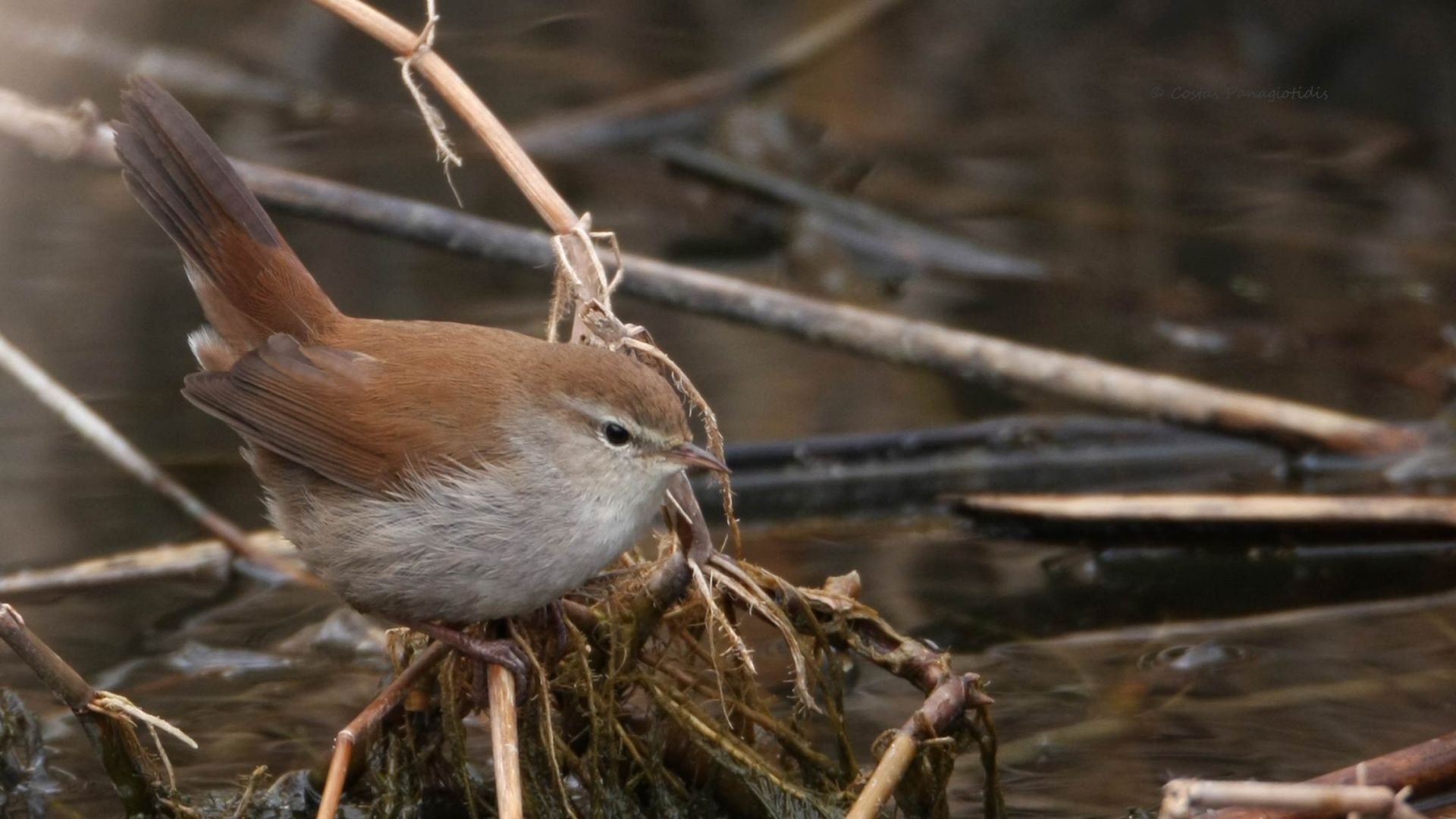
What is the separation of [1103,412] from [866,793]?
3601mm

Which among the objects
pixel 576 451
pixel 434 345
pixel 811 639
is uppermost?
pixel 434 345

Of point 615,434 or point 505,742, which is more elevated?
point 615,434

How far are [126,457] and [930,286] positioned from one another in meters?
4.16

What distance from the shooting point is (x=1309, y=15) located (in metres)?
9.48

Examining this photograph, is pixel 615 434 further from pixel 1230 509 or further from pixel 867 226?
pixel 867 226

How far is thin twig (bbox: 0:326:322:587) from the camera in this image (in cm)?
496

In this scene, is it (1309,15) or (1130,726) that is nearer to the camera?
(1130,726)

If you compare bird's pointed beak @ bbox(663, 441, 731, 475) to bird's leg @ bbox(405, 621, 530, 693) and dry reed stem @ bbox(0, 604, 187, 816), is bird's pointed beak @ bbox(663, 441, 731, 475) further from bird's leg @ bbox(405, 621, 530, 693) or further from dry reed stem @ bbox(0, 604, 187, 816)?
dry reed stem @ bbox(0, 604, 187, 816)

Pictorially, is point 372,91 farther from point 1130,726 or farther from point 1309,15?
point 1130,726

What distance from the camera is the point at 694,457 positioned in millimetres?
3529

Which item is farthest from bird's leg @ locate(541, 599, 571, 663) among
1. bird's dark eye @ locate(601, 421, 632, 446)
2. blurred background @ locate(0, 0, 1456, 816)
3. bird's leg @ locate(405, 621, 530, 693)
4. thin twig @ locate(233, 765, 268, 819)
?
blurred background @ locate(0, 0, 1456, 816)

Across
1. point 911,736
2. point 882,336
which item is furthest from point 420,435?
point 882,336

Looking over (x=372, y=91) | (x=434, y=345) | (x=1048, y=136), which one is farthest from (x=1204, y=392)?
(x=372, y=91)

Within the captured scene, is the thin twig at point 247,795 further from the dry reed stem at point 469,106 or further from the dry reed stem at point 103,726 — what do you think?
the dry reed stem at point 469,106
